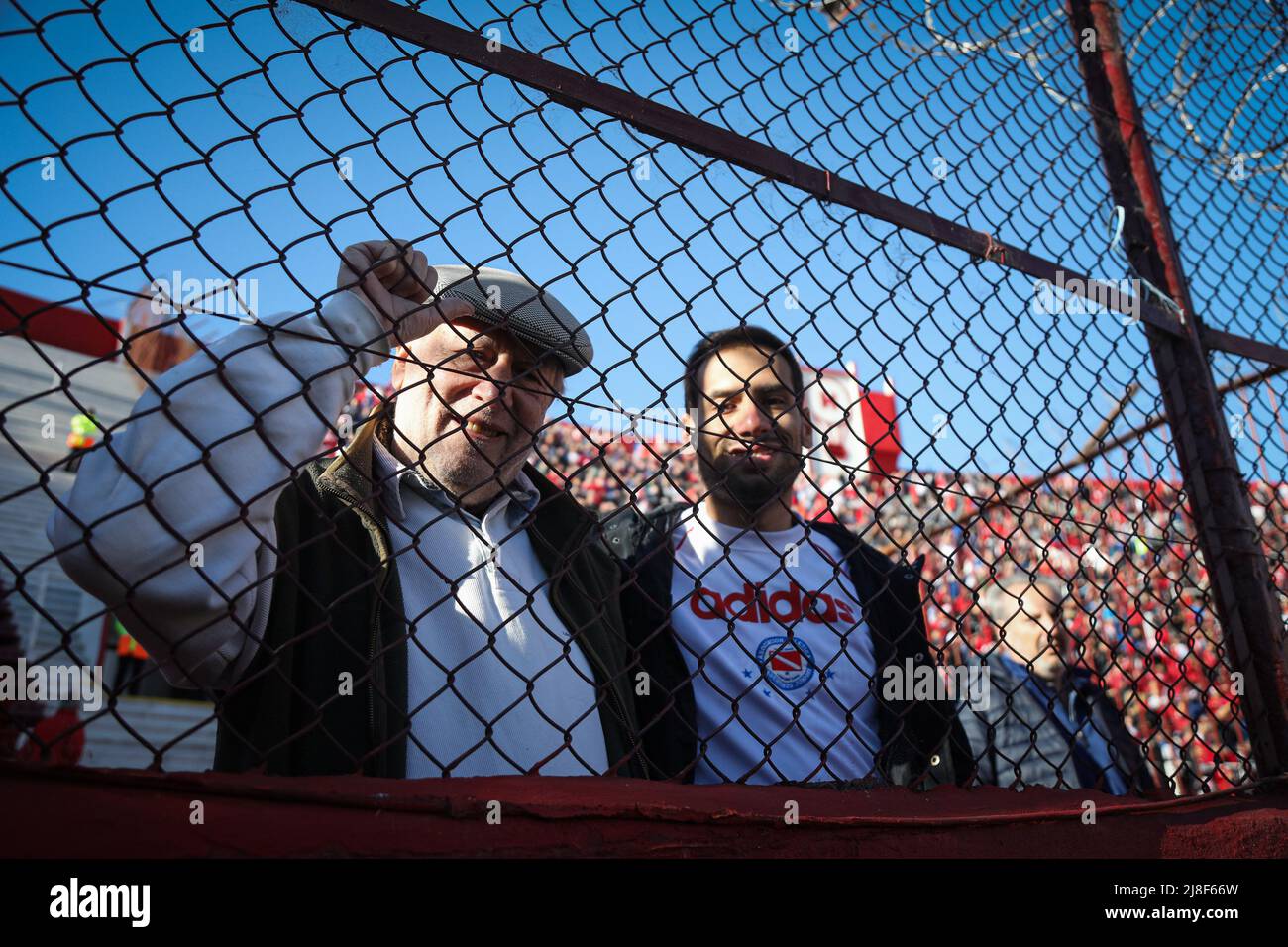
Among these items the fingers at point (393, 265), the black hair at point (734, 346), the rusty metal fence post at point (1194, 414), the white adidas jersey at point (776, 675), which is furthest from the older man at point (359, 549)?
the rusty metal fence post at point (1194, 414)

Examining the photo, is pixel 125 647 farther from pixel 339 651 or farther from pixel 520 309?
pixel 520 309

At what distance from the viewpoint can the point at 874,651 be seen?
6.92 ft

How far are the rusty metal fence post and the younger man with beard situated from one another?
0.65 m

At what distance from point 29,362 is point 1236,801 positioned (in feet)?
32.7

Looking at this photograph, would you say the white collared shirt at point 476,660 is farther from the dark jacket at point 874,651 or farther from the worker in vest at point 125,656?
the worker in vest at point 125,656

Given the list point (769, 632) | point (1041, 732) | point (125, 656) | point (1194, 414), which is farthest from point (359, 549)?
point (125, 656)

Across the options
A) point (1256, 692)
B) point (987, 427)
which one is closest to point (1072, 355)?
point (987, 427)

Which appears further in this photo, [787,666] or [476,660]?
[787,666]

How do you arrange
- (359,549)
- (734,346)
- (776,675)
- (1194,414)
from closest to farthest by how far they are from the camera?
(359,549)
(776,675)
(1194,414)
(734,346)

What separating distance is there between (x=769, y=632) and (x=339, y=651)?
102 cm

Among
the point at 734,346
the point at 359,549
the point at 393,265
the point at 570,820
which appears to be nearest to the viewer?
the point at 570,820

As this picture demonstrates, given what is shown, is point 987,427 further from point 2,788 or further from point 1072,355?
point 2,788

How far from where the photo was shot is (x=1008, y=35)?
2289 millimetres

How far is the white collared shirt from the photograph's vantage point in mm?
1485
